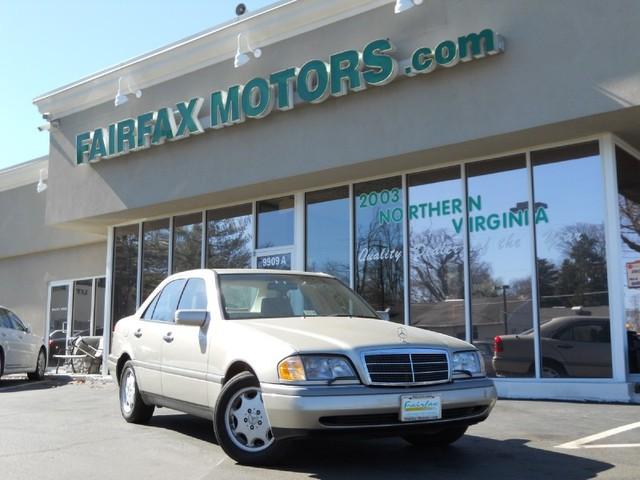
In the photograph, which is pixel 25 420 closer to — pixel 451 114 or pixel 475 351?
pixel 475 351

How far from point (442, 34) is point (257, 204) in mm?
5300

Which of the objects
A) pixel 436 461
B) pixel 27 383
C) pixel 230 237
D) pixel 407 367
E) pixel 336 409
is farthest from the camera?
pixel 27 383

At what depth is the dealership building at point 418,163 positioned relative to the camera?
981 centimetres

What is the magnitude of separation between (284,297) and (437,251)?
5.45 meters

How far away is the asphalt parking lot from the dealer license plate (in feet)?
1.33

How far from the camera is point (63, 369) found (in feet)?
62.0

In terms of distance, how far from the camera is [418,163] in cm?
1163

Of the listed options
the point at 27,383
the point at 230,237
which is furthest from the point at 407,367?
the point at 27,383

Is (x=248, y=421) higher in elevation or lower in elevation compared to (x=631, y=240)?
lower

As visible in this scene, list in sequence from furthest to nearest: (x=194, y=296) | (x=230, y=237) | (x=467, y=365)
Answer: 1. (x=230, y=237)
2. (x=194, y=296)
3. (x=467, y=365)

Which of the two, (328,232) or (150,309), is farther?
(328,232)

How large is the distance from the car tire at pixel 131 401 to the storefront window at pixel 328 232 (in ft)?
17.6

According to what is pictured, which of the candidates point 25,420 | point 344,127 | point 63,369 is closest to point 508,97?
point 344,127

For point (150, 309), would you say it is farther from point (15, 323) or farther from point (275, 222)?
point (15, 323)
